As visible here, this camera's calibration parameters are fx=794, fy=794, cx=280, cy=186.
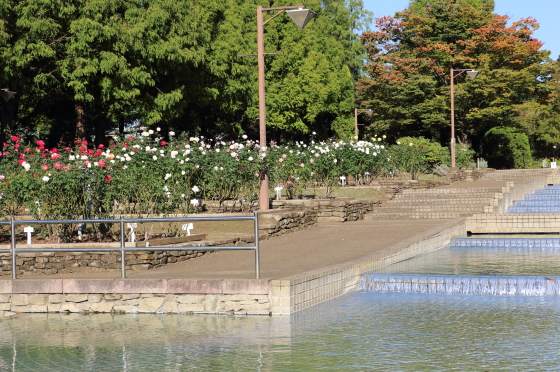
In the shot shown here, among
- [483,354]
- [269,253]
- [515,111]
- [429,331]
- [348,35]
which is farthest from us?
[348,35]

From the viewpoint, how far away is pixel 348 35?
2322 inches

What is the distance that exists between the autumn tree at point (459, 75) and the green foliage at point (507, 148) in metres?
0.82

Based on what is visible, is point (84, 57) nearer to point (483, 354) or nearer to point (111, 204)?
point (111, 204)

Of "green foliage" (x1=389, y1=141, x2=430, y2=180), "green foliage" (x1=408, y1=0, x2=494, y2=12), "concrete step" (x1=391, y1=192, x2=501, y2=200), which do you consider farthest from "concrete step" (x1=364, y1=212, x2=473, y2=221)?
"green foliage" (x1=408, y1=0, x2=494, y2=12)

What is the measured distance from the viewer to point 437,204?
22359 millimetres

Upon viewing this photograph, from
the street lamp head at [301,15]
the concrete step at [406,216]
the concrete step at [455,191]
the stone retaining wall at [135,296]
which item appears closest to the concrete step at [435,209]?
the concrete step at [406,216]

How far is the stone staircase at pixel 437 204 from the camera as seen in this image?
2123 cm

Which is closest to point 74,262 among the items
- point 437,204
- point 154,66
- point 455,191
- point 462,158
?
point 437,204

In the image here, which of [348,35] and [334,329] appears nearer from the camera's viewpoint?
[334,329]

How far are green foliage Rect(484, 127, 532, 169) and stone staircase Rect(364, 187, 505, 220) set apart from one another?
2695cm

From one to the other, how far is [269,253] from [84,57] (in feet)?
51.6

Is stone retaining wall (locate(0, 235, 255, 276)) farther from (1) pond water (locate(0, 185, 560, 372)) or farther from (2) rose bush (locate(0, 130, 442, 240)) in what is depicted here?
(1) pond water (locate(0, 185, 560, 372))

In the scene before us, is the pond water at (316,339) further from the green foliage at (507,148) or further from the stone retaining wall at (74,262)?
the green foliage at (507,148)

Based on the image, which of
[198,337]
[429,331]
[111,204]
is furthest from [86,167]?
[429,331]
